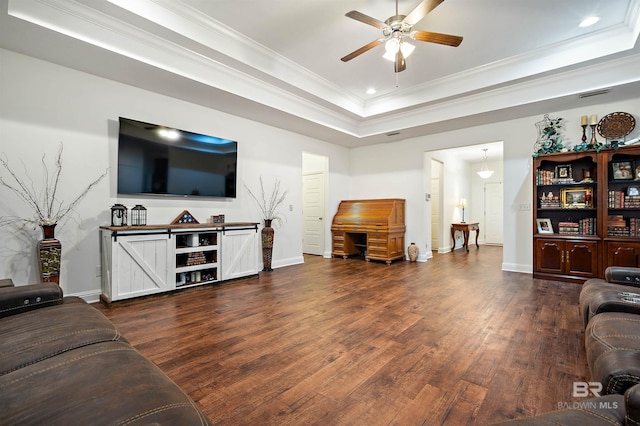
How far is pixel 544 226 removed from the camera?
4.72 meters

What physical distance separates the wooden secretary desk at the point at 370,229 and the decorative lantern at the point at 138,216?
3.92m

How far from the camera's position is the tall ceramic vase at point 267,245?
198 inches

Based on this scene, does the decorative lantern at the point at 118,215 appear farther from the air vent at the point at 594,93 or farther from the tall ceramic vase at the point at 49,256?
the air vent at the point at 594,93

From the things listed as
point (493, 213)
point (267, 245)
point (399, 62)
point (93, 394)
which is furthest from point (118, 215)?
point (493, 213)

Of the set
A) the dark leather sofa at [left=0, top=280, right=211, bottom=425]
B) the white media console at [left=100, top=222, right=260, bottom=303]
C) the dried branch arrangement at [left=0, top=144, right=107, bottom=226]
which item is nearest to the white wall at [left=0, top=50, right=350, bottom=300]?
the dried branch arrangement at [left=0, top=144, right=107, bottom=226]

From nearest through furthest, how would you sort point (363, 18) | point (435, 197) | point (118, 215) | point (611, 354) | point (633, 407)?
point (633, 407)
point (611, 354)
point (363, 18)
point (118, 215)
point (435, 197)

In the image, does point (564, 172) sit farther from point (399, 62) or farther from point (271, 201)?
point (271, 201)

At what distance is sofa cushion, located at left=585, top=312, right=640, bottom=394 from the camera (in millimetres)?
1115

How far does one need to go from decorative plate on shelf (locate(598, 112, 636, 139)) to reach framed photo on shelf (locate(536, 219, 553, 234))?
1439mm

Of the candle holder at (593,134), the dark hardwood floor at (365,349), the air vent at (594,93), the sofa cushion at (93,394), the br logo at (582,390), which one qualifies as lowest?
the dark hardwood floor at (365,349)

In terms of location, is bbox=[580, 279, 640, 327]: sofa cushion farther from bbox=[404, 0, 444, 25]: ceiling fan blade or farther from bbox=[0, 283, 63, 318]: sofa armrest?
bbox=[0, 283, 63, 318]: sofa armrest

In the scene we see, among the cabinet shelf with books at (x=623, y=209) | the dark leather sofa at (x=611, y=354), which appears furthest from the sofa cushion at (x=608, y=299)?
the cabinet shelf with books at (x=623, y=209)

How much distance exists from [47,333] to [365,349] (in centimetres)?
189

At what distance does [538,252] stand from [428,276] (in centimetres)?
175
